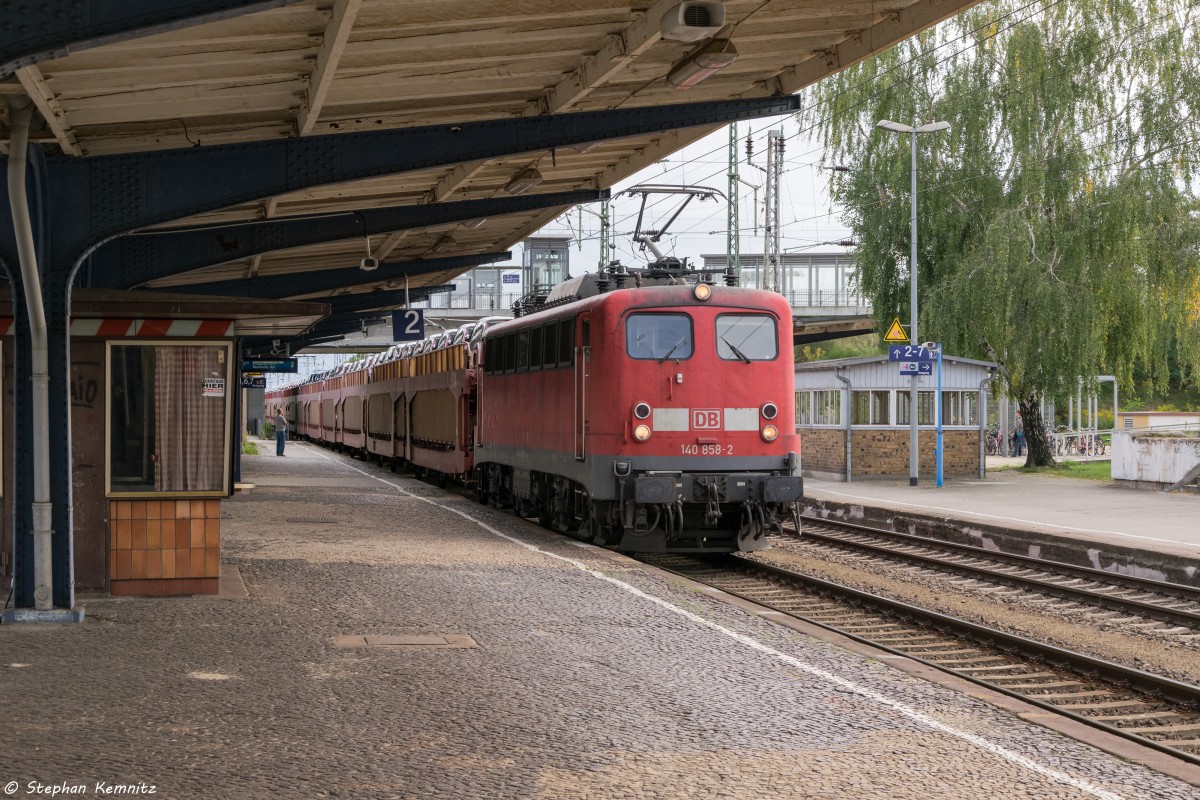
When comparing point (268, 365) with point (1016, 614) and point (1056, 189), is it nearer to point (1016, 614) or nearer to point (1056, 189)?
point (1056, 189)

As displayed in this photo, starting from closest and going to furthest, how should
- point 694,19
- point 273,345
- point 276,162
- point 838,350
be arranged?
point 694,19
point 276,162
point 273,345
point 838,350

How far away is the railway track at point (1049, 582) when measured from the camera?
12.5 m

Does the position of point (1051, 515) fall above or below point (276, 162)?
below

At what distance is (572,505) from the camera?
16.5 meters

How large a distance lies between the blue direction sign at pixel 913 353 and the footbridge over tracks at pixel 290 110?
1578 cm

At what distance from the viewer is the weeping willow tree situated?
100.0 ft

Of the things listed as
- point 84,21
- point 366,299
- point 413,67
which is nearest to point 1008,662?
point 413,67

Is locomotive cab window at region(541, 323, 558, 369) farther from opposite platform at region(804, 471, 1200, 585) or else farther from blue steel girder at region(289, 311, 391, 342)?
blue steel girder at region(289, 311, 391, 342)

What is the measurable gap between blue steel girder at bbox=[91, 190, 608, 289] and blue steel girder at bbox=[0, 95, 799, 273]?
3.95 metres

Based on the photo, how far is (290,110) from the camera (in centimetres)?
1029

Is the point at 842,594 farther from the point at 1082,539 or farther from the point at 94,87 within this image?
the point at 94,87

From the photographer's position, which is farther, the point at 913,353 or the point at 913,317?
the point at 913,317

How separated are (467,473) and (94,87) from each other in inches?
576

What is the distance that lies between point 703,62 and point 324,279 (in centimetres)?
1273
